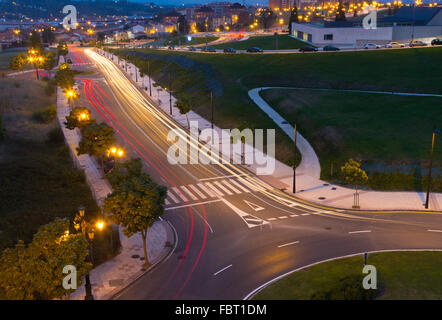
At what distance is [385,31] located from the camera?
117 metres

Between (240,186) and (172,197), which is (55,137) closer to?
(172,197)

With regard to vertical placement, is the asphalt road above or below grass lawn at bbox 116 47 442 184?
below

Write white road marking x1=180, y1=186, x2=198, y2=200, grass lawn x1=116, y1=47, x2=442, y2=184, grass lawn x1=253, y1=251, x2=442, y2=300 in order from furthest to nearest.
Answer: grass lawn x1=116, y1=47, x2=442, y2=184 → white road marking x1=180, y1=186, x2=198, y2=200 → grass lawn x1=253, y1=251, x2=442, y2=300

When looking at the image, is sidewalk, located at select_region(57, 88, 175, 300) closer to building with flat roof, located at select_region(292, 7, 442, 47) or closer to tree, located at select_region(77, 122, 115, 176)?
tree, located at select_region(77, 122, 115, 176)

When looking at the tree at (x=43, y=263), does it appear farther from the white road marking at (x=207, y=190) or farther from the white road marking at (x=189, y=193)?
the white road marking at (x=207, y=190)

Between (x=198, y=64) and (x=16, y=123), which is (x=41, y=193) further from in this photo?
(x=198, y=64)

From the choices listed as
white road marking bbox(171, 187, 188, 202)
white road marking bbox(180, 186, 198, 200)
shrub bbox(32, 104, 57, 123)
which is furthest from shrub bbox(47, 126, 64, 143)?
white road marking bbox(180, 186, 198, 200)

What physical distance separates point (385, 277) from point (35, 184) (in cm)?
3385

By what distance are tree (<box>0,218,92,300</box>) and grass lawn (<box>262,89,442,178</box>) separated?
31354mm

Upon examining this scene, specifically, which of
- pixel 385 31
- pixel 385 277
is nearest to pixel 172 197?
pixel 385 277

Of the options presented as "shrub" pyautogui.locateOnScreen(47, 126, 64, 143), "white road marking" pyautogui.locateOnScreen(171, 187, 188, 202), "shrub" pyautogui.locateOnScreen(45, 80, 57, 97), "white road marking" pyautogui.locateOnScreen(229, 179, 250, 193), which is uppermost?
"shrub" pyautogui.locateOnScreen(45, 80, 57, 97)

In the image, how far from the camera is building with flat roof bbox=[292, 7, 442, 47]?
11719 centimetres

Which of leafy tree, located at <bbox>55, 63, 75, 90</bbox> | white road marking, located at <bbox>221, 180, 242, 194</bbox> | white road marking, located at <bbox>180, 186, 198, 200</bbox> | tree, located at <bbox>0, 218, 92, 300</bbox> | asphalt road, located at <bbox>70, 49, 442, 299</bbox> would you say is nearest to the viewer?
tree, located at <bbox>0, 218, 92, 300</bbox>

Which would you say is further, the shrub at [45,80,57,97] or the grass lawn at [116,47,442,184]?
the shrub at [45,80,57,97]
